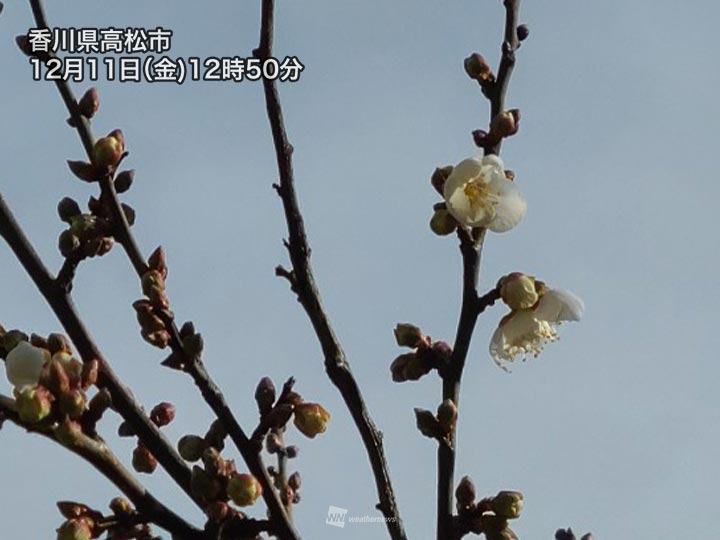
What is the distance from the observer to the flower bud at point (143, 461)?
2.00 metres

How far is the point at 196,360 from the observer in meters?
1.86

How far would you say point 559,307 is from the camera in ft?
6.86

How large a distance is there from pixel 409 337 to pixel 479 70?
0.55m

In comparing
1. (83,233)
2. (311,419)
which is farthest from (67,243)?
(311,419)

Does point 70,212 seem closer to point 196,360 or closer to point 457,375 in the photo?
point 196,360

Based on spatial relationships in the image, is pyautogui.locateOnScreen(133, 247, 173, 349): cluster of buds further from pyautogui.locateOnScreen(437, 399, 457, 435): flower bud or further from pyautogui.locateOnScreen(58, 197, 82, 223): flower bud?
pyautogui.locateOnScreen(437, 399, 457, 435): flower bud

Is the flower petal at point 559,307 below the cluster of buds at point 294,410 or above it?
above

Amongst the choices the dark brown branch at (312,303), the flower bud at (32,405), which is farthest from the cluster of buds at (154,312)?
the flower bud at (32,405)

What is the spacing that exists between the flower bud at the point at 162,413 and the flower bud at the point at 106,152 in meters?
0.46

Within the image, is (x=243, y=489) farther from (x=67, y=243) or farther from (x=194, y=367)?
(x=67, y=243)

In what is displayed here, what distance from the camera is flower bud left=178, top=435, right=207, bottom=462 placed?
187 cm

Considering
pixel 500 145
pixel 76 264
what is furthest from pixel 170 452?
pixel 500 145

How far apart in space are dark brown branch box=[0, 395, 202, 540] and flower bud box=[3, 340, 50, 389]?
0.10m

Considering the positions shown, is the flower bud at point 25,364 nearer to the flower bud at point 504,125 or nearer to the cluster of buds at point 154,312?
the cluster of buds at point 154,312
